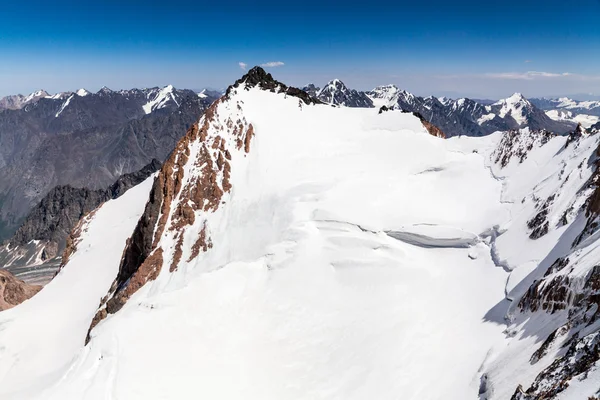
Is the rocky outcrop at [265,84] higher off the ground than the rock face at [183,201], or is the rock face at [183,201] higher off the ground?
the rocky outcrop at [265,84]

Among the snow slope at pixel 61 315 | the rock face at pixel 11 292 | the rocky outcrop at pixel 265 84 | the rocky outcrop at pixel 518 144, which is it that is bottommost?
the rock face at pixel 11 292

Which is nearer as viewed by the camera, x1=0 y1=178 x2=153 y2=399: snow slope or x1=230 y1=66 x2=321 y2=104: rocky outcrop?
x1=0 y1=178 x2=153 y2=399: snow slope

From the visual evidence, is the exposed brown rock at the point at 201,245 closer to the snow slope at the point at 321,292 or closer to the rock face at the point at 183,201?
the rock face at the point at 183,201

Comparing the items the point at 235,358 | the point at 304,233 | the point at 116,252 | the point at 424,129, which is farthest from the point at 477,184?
the point at 116,252

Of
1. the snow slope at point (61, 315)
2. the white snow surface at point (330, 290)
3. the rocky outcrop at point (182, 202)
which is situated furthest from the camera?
the rocky outcrop at point (182, 202)

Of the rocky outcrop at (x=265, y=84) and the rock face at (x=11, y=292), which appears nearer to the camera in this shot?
the rocky outcrop at (x=265, y=84)

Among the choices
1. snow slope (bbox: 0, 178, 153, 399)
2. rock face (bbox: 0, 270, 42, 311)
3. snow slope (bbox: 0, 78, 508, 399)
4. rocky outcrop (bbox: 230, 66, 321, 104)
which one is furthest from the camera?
rock face (bbox: 0, 270, 42, 311)

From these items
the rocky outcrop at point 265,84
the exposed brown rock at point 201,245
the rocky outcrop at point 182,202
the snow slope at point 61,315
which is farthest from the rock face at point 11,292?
the rocky outcrop at point 265,84

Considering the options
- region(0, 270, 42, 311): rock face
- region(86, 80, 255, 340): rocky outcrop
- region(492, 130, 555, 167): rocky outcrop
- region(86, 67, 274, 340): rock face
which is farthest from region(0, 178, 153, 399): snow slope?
region(492, 130, 555, 167): rocky outcrop

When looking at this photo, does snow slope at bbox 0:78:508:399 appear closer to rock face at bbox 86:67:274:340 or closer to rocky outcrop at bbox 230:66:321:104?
rock face at bbox 86:67:274:340
